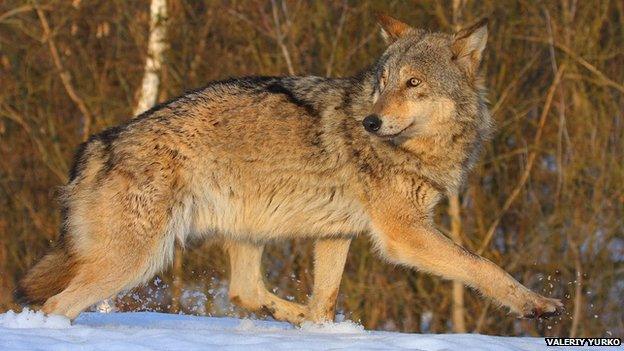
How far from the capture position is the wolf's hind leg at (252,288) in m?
6.42

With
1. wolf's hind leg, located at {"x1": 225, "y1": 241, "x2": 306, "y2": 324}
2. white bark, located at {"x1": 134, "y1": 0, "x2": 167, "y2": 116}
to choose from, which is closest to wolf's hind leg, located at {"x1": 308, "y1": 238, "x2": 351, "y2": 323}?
wolf's hind leg, located at {"x1": 225, "y1": 241, "x2": 306, "y2": 324}

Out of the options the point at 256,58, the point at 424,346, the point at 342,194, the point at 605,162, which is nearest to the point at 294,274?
the point at 256,58

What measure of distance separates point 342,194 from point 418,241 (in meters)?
0.55

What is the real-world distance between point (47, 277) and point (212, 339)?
1.38 m

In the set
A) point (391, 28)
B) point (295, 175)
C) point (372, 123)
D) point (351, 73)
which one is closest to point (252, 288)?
point (295, 175)

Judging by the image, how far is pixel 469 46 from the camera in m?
6.03

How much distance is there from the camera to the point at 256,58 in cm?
1149

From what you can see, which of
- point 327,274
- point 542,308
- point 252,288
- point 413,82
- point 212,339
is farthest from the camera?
point 252,288

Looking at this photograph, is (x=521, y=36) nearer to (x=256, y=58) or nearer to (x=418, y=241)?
(x=256, y=58)

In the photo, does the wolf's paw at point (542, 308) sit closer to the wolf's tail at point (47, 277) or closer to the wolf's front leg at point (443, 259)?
the wolf's front leg at point (443, 259)

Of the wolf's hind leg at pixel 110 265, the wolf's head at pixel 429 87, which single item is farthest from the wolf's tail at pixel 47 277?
the wolf's head at pixel 429 87

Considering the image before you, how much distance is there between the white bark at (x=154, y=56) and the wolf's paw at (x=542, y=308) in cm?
658

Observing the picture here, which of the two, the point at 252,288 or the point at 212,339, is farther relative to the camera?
the point at 252,288

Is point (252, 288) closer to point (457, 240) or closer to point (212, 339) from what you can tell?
point (212, 339)
